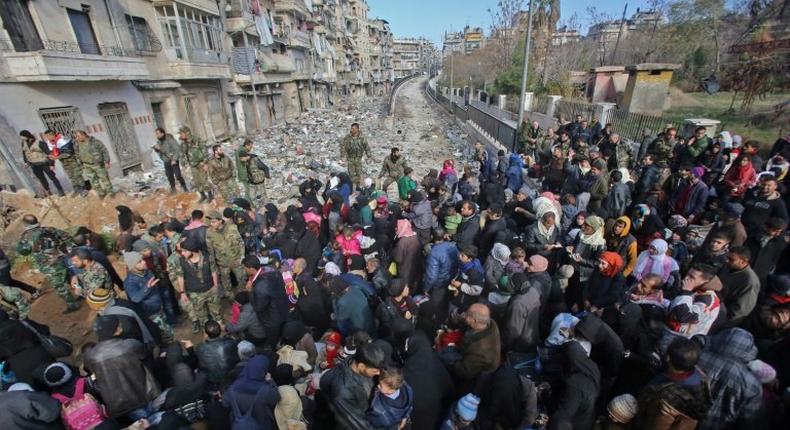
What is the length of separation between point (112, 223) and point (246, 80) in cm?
1537

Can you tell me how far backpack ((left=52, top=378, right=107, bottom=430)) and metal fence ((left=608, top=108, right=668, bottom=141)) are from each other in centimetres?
1105

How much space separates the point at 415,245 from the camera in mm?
4562

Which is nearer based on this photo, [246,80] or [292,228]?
[292,228]

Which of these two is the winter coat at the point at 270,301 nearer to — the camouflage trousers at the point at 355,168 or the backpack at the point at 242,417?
the backpack at the point at 242,417

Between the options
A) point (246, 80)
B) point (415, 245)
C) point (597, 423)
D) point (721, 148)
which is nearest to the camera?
point (597, 423)

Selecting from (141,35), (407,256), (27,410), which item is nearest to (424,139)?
(141,35)

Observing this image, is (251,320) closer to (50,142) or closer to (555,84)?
(50,142)

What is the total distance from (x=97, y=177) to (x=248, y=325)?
6.71 metres

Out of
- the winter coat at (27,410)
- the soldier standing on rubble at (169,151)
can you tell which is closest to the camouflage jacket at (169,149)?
the soldier standing on rubble at (169,151)

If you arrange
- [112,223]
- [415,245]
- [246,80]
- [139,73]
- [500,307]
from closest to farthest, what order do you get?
[500,307]
[415,245]
[112,223]
[139,73]
[246,80]

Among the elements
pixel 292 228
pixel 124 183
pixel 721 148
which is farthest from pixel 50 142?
pixel 721 148

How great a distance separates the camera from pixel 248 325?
372 cm

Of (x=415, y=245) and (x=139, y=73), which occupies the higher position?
(x=139, y=73)

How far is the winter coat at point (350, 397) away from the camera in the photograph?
231 cm
